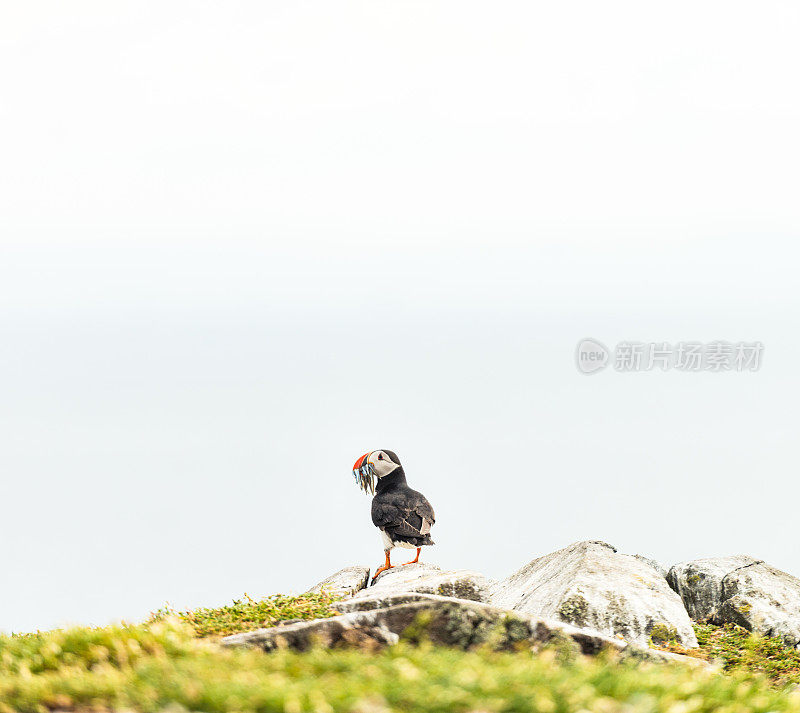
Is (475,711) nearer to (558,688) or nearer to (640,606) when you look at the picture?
(558,688)

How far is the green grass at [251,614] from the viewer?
9.67 meters

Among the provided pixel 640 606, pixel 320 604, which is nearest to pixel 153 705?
pixel 320 604

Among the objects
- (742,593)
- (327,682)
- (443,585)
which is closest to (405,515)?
(443,585)

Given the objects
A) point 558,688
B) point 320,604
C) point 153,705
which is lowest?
point 320,604

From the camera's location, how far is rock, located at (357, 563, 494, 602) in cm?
1194

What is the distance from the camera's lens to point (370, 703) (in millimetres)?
5391

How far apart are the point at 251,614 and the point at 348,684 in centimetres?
544

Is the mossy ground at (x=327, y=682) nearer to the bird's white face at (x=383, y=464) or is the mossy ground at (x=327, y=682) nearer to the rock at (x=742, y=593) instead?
the rock at (x=742, y=593)

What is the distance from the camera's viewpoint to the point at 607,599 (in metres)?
12.2

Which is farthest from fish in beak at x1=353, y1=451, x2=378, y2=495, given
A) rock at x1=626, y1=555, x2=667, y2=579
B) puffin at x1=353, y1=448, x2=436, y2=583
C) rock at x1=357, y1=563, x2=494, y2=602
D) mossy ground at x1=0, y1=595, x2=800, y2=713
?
mossy ground at x1=0, y1=595, x2=800, y2=713

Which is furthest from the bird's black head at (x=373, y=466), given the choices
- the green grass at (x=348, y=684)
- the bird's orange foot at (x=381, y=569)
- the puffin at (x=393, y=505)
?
the green grass at (x=348, y=684)

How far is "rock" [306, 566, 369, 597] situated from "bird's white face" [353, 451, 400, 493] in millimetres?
1617

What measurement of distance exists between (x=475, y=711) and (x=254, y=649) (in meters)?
2.99

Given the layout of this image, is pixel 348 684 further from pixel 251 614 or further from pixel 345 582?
pixel 345 582
